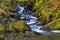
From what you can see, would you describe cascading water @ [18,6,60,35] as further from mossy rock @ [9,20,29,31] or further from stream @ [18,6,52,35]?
mossy rock @ [9,20,29,31]

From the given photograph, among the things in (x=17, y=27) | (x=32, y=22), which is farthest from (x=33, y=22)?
(x=17, y=27)

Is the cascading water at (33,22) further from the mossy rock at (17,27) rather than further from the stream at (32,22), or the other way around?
the mossy rock at (17,27)

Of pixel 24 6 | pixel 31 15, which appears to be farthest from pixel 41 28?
pixel 24 6

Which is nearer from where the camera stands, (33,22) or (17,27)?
(17,27)

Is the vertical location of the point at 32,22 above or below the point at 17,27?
below

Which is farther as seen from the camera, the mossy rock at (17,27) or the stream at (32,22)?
the stream at (32,22)

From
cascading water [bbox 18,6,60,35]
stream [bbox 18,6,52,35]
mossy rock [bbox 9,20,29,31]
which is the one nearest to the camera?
mossy rock [bbox 9,20,29,31]

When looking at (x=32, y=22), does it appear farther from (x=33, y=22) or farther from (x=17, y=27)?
(x=17, y=27)

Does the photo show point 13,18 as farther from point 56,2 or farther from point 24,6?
point 24,6

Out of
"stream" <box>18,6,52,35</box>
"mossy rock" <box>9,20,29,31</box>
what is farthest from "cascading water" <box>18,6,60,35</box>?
"mossy rock" <box>9,20,29,31</box>

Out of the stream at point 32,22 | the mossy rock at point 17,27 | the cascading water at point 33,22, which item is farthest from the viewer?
the stream at point 32,22

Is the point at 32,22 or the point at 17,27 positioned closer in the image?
the point at 17,27

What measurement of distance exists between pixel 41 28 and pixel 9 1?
40.3 feet

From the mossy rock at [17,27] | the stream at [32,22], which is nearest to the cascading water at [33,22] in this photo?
the stream at [32,22]
